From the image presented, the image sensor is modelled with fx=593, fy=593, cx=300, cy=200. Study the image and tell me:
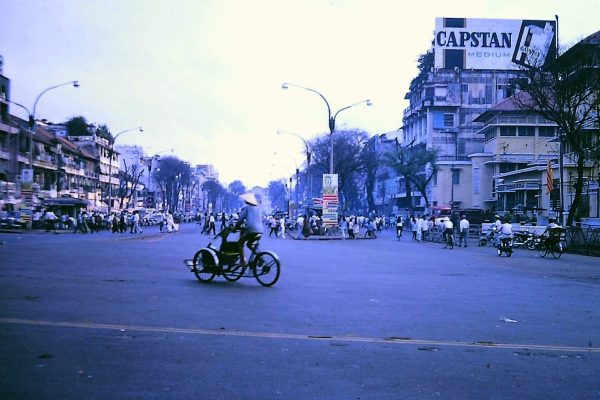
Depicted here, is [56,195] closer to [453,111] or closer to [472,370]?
[453,111]

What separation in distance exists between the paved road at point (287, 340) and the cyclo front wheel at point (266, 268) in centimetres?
41

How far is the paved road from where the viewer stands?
187 inches

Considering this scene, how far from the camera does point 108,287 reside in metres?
10.6

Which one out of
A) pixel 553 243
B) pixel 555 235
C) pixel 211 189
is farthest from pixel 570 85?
pixel 211 189

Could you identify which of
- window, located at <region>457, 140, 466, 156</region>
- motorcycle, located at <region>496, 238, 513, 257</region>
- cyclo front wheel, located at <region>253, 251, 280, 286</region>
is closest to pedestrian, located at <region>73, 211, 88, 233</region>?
motorcycle, located at <region>496, 238, 513, 257</region>

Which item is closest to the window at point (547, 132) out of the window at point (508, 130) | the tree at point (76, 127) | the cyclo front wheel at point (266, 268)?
the window at point (508, 130)

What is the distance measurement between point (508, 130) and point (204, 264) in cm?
6001

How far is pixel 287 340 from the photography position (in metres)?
6.51

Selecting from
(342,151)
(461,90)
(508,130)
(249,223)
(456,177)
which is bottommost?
(249,223)

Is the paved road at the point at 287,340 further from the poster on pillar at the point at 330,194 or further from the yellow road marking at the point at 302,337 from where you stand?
the poster on pillar at the point at 330,194

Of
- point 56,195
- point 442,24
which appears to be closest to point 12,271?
point 56,195

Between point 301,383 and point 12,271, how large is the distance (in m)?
10.1

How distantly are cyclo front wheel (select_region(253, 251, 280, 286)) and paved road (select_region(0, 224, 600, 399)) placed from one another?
41 centimetres

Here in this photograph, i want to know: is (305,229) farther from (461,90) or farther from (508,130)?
(461,90)
